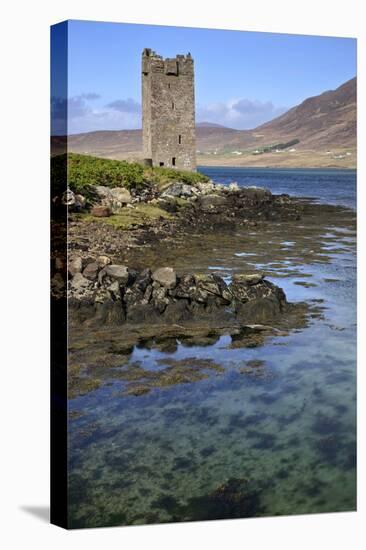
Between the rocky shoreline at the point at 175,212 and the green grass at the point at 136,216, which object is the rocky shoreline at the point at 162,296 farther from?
the green grass at the point at 136,216

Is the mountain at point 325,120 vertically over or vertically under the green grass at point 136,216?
over

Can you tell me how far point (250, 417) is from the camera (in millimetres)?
10922

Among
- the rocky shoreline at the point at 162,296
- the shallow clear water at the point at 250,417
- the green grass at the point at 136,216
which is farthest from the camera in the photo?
the green grass at the point at 136,216

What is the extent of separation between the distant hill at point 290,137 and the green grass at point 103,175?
7.0 inches

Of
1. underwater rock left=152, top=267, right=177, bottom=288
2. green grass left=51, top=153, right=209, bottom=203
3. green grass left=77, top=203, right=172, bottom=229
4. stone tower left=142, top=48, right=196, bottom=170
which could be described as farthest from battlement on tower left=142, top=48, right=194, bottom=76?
underwater rock left=152, top=267, right=177, bottom=288

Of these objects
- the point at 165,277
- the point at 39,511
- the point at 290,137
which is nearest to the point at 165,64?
the point at 290,137

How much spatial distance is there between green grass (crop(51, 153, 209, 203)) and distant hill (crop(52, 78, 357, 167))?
18 centimetres

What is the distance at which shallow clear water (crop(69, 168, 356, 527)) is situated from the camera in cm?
1022

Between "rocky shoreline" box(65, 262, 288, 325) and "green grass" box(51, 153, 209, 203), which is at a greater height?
"green grass" box(51, 153, 209, 203)

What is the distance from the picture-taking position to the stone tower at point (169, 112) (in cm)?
1129

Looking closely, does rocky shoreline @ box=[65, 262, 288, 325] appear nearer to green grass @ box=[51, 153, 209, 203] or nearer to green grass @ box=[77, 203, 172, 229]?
green grass @ box=[77, 203, 172, 229]

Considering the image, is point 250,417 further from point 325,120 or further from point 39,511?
point 325,120

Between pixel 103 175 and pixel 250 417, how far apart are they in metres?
3.30

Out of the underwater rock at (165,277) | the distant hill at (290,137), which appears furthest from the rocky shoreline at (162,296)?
the distant hill at (290,137)
